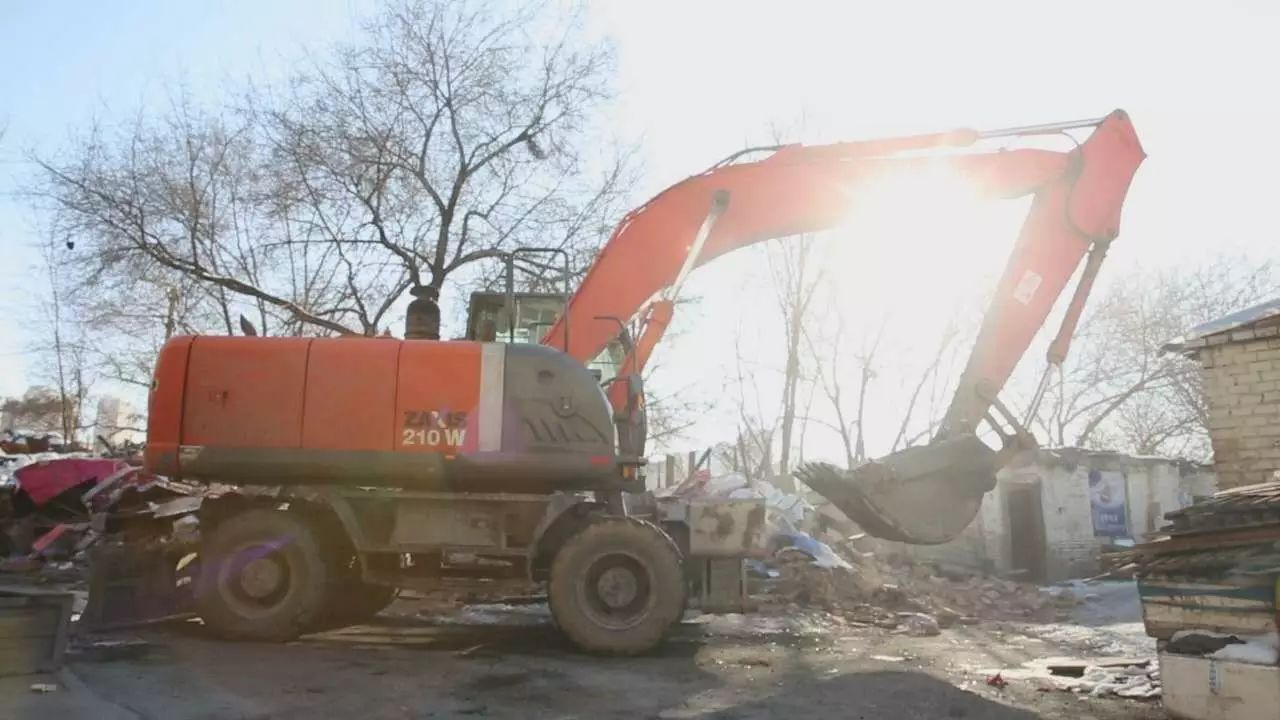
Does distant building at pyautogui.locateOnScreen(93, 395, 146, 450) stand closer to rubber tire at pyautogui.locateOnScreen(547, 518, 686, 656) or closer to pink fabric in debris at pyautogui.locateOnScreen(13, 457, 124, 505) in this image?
pink fabric in debris at pyautogui.locateOnScreen(13, 457, 124, 505)

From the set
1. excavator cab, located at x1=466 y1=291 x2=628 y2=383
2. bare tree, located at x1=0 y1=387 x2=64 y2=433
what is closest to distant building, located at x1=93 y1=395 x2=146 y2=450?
bare tree, located at x1=0 y1=387 x2=64 y2=433

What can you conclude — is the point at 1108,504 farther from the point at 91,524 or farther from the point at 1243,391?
the point at 91,524

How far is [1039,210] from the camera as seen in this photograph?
355 inches

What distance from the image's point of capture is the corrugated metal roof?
11.8 m

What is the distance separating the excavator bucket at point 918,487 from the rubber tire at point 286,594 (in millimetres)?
4640

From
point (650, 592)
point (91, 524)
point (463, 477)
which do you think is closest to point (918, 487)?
point (650, 592)

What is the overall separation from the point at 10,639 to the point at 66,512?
387 inches

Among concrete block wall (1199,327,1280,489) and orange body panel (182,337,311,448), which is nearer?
orange body panel (182,337,311,448)

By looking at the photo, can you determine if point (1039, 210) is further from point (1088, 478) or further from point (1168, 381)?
point (1168, 381)

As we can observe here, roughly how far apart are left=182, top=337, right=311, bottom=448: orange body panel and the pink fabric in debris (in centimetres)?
776

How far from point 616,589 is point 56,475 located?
442 inches

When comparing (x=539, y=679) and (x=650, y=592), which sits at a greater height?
(x=650, y=592)

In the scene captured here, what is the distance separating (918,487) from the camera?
26.6 ft

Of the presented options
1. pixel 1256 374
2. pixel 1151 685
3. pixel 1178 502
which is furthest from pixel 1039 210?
pixel 1178 502
